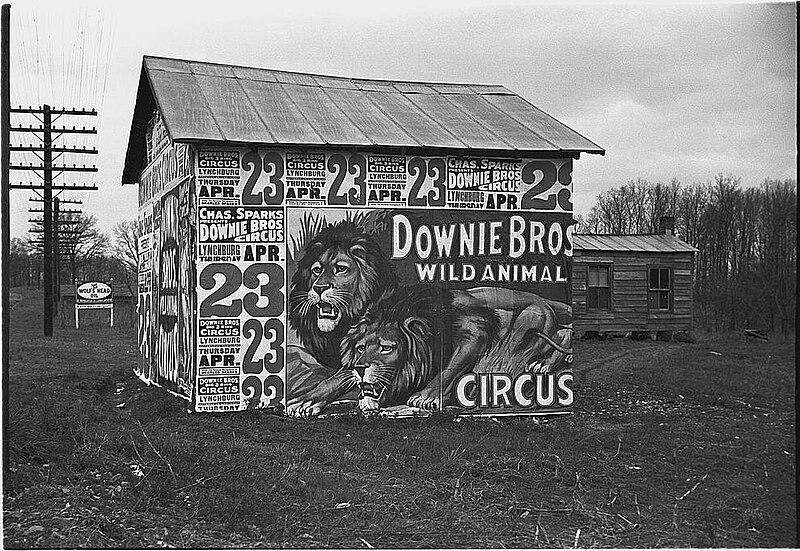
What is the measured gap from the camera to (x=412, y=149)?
12258 millimetres

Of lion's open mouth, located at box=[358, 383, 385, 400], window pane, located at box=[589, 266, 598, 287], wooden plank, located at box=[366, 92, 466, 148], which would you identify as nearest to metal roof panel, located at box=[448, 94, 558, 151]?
wooden plank, located at box=[366, 92, 466, 148]

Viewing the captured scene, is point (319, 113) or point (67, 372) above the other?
point (319, 113)

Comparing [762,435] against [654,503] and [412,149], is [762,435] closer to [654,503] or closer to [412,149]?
[654,503]

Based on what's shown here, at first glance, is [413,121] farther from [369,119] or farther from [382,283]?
[382,283]

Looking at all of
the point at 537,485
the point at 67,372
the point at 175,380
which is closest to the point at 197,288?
the point at 175,380

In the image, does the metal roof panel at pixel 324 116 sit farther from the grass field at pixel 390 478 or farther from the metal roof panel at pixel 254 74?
the grass field at pixel 390 478

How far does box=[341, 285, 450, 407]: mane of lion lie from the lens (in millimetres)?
12258

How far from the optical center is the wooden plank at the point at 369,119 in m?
12.4

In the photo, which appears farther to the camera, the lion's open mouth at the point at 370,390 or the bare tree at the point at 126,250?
the bare tree at the point at 126,250

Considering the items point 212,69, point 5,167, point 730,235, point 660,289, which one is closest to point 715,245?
point 730,235

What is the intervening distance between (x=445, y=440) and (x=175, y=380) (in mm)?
4242

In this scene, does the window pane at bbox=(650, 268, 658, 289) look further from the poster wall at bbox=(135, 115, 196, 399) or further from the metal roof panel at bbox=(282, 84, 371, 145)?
the poster wall at bbox=(135, 115, 196, 399)

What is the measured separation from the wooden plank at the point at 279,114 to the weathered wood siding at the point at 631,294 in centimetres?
1554

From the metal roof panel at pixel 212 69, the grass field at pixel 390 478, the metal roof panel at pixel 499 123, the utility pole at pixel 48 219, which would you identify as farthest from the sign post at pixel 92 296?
the metal roof panel at pixel 499 123
